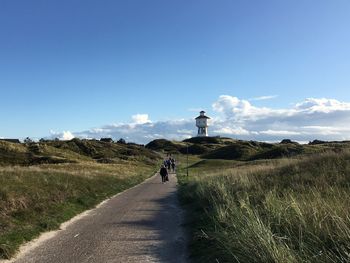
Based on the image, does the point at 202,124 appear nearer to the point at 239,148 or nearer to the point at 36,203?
the point at 239,148

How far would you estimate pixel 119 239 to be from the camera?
41.8 ft

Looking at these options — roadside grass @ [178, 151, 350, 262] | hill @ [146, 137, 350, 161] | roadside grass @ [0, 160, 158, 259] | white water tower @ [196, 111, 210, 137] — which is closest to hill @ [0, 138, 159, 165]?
hill @ [146, 137, 350, 161]

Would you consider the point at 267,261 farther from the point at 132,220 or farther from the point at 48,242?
the point at 132,220

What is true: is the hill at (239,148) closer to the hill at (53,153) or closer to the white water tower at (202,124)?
the white water tower at (202,124)

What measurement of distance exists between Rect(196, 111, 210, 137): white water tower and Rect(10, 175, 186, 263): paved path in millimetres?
132605

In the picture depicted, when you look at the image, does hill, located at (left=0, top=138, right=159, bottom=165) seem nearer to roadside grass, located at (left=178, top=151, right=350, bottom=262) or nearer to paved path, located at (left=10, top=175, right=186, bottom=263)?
paved path, located at (left=10, top=175, right=186, bottom=263)

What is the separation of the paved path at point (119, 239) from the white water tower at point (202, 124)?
133 metres

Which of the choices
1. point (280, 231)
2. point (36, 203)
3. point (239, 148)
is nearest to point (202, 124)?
point (239, 148)

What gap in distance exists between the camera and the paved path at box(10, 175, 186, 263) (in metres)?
10.7

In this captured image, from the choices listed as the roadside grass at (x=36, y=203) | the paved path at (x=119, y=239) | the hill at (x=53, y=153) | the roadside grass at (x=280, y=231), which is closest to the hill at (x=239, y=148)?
the hill at (x=53, y=153)

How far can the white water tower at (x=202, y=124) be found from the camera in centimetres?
15200

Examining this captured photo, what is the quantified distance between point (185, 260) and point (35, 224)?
588 centimetres

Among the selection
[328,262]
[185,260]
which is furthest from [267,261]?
[185,260]

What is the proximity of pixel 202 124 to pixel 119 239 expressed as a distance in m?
143
